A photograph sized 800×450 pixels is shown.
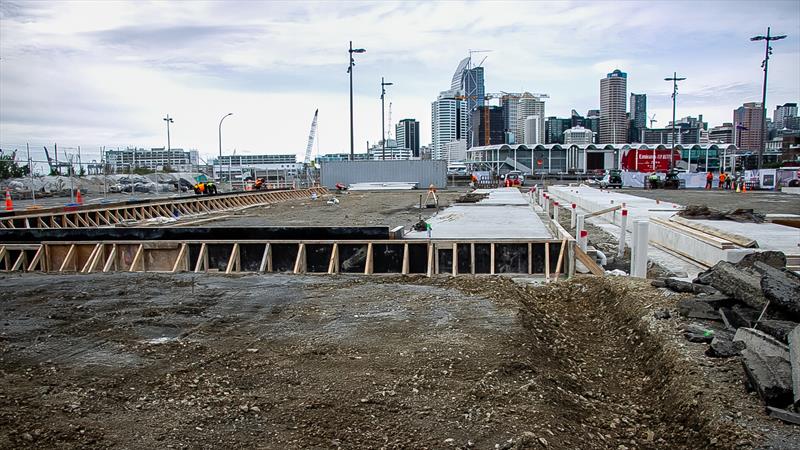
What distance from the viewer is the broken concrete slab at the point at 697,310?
6838 mm

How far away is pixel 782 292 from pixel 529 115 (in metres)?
186

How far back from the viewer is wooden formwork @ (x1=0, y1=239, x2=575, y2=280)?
12.2 m

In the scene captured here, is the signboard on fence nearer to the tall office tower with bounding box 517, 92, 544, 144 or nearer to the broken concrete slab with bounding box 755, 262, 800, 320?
the broken concrete slab with bounding box 755, 262, 800, 320

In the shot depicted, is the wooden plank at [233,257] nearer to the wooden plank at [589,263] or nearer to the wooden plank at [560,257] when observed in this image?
the wooden plank at [560,257]

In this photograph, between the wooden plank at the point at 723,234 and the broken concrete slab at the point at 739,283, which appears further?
the wooden plank at the point at 723,234

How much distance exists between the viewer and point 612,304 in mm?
8703

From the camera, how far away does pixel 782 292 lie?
19.0ft

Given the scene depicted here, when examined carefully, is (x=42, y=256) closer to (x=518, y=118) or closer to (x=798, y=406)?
(x=798, y=406)

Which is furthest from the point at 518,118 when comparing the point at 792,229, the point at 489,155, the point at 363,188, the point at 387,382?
the point at 387,382

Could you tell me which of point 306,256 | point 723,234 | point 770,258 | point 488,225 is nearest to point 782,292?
point 770,258

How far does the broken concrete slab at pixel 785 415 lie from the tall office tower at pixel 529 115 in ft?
575

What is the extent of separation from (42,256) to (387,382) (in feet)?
38.7

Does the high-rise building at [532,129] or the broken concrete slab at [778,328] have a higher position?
the high-rise building at [532,129]

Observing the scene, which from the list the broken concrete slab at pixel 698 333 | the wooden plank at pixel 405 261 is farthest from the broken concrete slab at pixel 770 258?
the wooden plank at pixel 405 261
